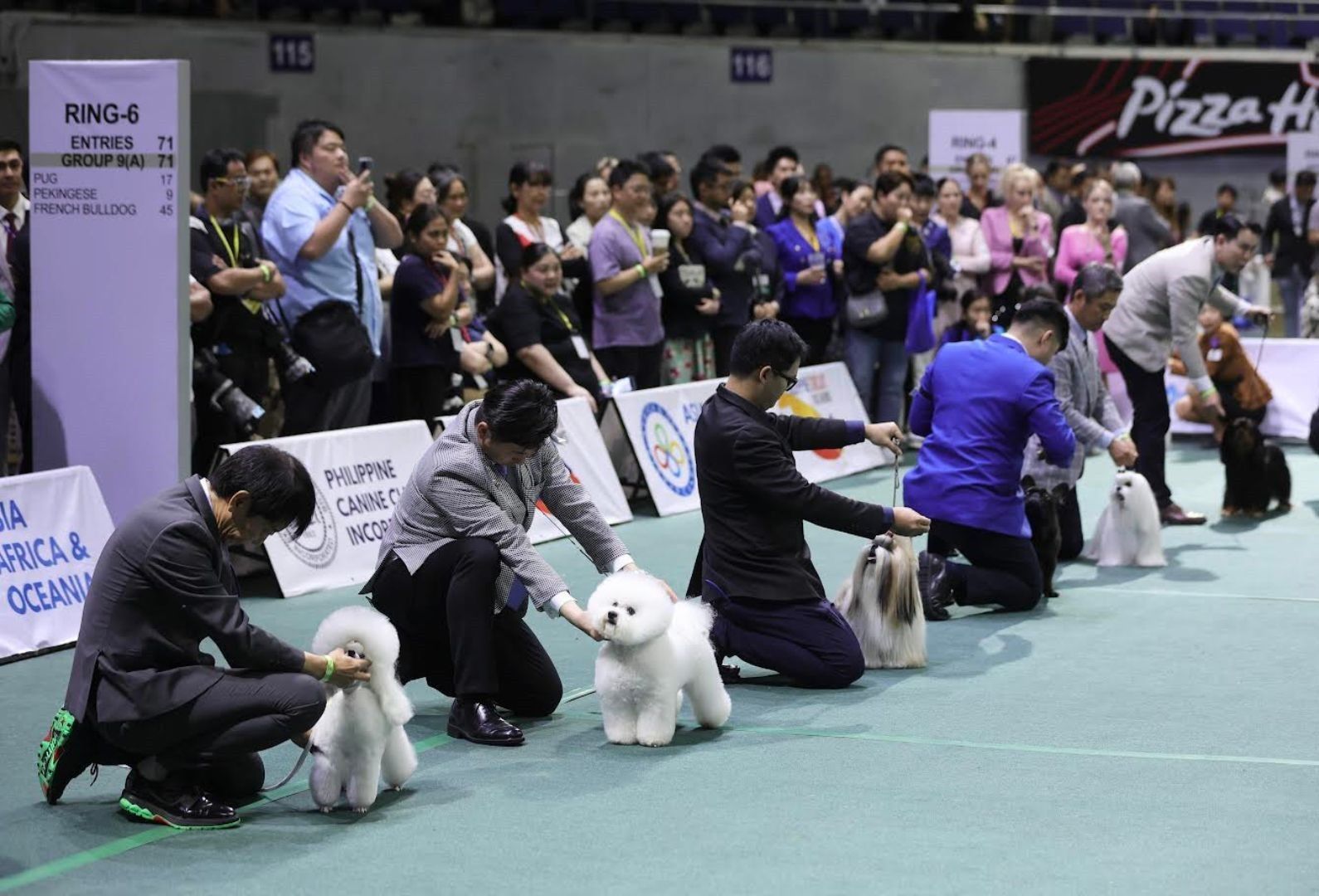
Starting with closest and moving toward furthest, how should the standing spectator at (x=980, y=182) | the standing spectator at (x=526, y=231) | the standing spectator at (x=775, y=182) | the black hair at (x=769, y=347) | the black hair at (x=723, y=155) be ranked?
the black hair at (x=769, y=347) → the standing spectator at (x=526, y=231) → the black hair at (x=723, y=155) → the standing spectator at (x=775, y=182) → the standing spectator at (x=980, y=182)

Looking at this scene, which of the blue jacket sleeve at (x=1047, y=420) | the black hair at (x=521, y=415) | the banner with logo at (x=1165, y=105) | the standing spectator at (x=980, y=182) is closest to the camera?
the black hair at (x=521, y=415)

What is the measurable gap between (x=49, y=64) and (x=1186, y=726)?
4.68 metres

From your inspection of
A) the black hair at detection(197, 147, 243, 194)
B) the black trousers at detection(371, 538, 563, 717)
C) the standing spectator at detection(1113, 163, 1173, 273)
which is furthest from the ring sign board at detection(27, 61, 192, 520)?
the standing spectator at detection(1113, 163, 1173, 273)

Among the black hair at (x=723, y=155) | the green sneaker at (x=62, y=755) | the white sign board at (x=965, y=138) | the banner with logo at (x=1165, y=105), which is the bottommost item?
the green sneaker at (x=62, y=755)

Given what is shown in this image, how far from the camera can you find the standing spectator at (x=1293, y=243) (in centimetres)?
1591

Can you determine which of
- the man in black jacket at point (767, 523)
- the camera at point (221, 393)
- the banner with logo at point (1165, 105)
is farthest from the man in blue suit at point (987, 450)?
the banner with logo at point (1165, 105)

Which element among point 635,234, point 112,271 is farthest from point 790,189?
point 112,271

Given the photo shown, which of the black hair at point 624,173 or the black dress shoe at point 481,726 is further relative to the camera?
the black hair at point 624,173

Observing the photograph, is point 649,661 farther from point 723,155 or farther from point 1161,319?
point 723,155

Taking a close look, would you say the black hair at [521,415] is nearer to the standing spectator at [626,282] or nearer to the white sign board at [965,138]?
the standing spectator at [626,282]

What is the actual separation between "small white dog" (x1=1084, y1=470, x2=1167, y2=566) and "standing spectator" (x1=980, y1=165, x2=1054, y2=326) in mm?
4147

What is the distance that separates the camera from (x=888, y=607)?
5809 millimetres

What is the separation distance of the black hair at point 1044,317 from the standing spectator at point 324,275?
2706mm

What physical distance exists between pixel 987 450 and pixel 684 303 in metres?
3.46
